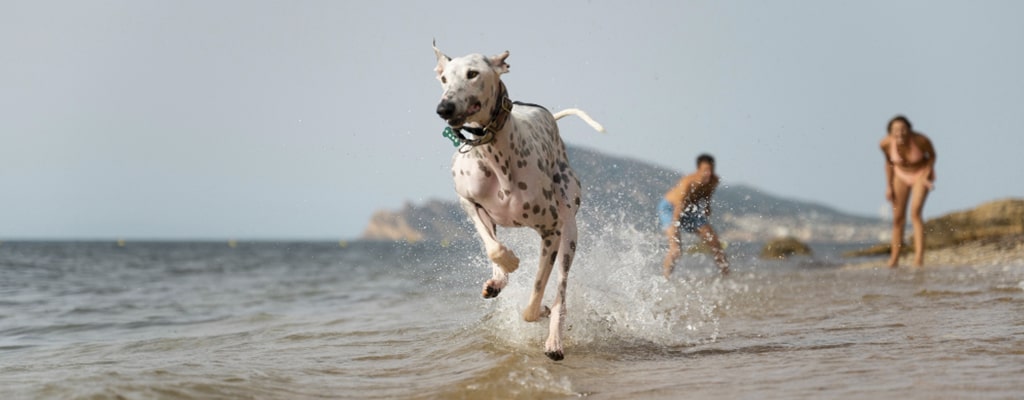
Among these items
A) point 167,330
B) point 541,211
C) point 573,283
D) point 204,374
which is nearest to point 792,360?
point 541,211

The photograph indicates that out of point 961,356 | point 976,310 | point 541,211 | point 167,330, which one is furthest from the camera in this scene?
point 167,330

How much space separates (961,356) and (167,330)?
7432 millimetres

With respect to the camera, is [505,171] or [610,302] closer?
[505,171]

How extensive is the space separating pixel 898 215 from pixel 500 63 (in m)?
10.5

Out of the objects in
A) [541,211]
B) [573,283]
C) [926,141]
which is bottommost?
[573,283]

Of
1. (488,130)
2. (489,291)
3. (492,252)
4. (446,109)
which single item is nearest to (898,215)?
(489,291)

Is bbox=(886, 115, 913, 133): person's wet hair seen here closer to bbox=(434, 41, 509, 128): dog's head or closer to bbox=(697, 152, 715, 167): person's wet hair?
bbox=(697, 152, 715, 167): person's wet hair

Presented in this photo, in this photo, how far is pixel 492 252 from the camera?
5145 millimetres

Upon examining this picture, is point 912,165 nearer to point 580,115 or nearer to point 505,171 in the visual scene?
point 580,115

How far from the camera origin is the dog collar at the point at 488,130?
477 centimetres

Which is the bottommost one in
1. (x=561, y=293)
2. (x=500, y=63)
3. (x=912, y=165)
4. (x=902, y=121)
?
(x=561, y=293)

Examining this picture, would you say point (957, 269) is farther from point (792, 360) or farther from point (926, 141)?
point (792, 360)

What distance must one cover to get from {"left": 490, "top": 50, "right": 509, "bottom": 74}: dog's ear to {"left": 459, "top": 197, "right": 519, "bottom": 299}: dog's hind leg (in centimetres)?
99

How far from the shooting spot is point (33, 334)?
8.59 m
